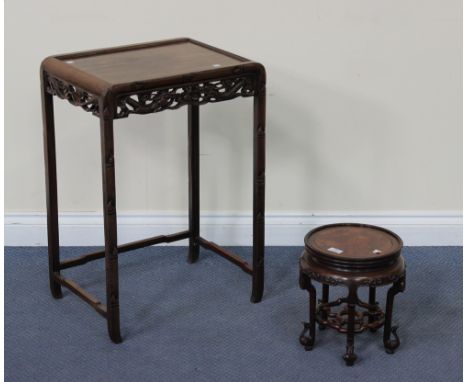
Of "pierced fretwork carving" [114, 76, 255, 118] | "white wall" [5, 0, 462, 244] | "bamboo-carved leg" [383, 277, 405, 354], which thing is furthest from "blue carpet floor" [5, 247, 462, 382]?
"pierced fretwork carving" [114, 76, 255, 118]

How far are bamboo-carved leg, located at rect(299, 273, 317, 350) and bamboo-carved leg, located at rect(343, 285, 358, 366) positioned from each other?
0.13 m

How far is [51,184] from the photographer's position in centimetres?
354

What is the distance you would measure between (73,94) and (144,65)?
0.25 metres

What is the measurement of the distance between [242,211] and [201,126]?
1.28 ft

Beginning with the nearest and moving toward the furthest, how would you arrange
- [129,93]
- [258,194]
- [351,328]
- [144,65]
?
[129,93]
[351,328]
[144,65]
[258,194]

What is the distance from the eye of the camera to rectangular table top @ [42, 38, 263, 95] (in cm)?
314

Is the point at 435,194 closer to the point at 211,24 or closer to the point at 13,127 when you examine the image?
the point at 211,24

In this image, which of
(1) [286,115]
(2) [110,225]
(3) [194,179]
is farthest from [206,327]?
(1) [286,115]

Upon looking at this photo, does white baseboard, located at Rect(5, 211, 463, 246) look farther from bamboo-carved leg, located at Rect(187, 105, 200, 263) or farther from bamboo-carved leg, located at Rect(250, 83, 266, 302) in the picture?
bamboo-carved leg, located at Rect(250, 83, 266, 302)

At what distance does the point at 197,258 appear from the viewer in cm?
401

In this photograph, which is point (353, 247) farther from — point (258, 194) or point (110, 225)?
point (110, 225)

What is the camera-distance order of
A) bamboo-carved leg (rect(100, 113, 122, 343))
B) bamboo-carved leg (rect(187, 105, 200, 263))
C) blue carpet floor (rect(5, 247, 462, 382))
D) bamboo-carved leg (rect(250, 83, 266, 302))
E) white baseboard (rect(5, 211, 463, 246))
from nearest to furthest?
bamboo-carved leg (rect(100, 113, 122, 343)) → blue carpet floor (rect(5, 247, 462, 382)) → bamboo-carved leg (rect(250, 83, 266, 302)) → bamboo-carved leg (rect(187, 105, 200, 263)) → white baseboard (rect(5, 211, 463, 246))

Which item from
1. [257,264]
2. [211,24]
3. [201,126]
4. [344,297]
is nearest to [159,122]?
[201,126]

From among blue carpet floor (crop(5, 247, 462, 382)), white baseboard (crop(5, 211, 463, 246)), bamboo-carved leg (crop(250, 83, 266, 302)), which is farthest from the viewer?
white baseboard (crop(5, 211, 463, 246))
